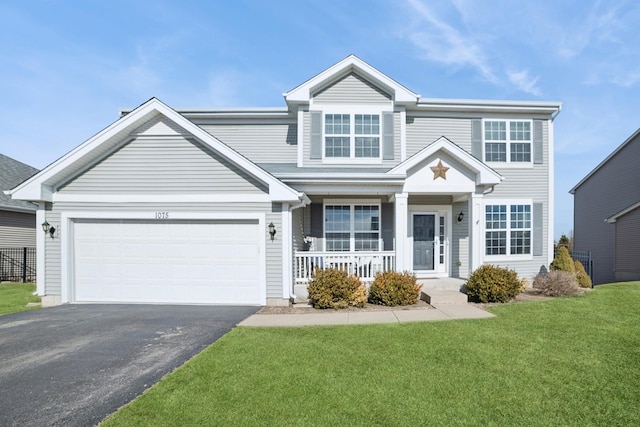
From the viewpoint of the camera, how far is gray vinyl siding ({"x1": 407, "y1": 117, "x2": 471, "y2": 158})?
40.9ft

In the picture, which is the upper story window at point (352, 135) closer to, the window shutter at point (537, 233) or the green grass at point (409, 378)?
the window shutter at point (537, 233)

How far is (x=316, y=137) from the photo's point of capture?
11.6 metres

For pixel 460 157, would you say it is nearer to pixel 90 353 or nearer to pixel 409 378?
pixel 409 378

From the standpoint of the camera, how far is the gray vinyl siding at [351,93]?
11.8 metres

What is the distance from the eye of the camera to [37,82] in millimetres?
11844

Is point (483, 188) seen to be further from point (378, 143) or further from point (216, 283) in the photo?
point (216, 283)

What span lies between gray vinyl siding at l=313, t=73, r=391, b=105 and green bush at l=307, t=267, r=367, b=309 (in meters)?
6.55

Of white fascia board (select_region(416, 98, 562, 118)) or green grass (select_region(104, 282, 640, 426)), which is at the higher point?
white fascia board (select_region(416, 98, 562, 118))

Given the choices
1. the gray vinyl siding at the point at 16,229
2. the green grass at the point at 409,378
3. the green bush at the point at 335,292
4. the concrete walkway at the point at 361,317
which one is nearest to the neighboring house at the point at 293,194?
the green bush at the point at 335,292

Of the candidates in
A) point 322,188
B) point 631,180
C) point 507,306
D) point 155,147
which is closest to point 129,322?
point 155,147

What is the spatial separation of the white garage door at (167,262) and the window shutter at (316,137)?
154 inches

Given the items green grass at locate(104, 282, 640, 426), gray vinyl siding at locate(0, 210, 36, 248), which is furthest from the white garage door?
gray vinyl siding at locate(0, 210, 36, 248)

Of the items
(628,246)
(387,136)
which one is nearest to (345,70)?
(387,136)

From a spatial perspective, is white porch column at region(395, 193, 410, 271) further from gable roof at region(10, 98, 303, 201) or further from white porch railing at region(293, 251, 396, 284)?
gable roof at region(10, 98, 303, 201)
